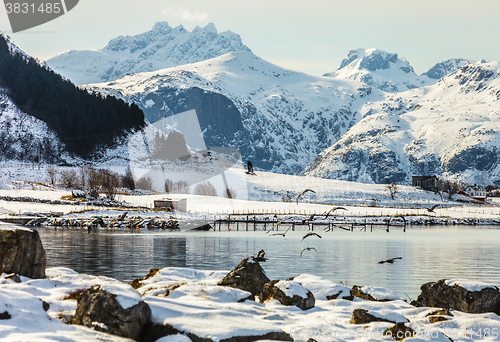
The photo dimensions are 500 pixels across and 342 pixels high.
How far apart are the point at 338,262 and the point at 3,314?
28845 millimetres

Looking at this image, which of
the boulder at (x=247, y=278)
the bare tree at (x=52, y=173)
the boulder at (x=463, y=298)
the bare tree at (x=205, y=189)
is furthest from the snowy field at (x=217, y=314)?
the bare tree at (x=205, y=189)

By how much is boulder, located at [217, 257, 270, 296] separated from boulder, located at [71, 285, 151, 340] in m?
6.71

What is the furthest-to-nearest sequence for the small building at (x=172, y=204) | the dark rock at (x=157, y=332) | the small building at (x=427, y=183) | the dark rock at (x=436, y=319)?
the small building at (x=427, y=183), the small building at (x=172, y=204), the dark rock at (x=436, y=319), the dark rock at (x=157, y=332)

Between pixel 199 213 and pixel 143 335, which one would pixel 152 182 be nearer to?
pixel 199 213

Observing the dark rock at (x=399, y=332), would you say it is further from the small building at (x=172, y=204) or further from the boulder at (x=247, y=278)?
the small building at (x=172, y=204)

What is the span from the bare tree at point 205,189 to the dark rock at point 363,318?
352 ft

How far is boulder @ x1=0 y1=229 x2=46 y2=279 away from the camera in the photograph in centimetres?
1416

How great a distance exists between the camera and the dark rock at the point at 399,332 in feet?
41.7

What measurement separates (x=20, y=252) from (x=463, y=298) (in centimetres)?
1514

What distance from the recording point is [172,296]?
1405cm

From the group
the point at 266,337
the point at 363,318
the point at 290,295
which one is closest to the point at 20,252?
the point at 266,337

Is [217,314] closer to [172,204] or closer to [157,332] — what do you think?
[157,332]

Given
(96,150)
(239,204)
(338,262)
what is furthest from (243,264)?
(96,150)

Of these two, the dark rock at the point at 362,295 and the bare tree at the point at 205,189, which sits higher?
the bare tree at the point at 205,189
